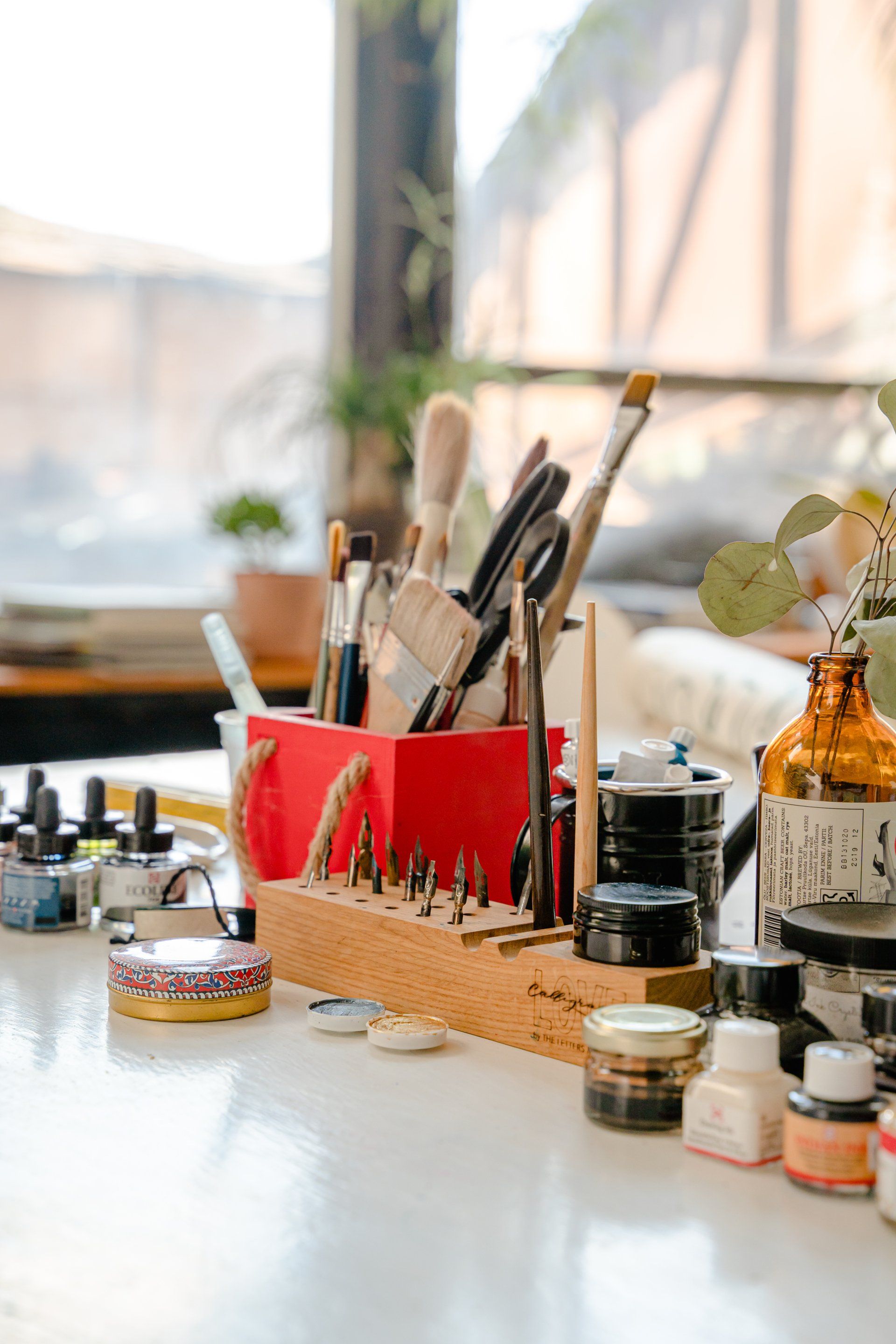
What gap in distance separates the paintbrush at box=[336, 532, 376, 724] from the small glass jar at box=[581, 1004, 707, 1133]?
0.99 ft

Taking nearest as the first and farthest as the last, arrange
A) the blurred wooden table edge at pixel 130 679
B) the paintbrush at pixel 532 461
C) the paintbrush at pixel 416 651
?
the paintbrush at pixel 416 651 < the paintbrush at pixel 532 461 < the blurred wooden table edge at pixel 130 679

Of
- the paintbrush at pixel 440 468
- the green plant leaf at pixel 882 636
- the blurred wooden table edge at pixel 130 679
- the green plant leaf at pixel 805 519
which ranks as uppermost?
the paintbrush at pixel 440 468

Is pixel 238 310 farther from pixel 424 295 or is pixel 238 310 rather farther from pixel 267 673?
pixel 267 673

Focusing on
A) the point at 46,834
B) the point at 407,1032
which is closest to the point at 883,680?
the point at 407,1032

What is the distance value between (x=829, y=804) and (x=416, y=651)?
239 millimetres

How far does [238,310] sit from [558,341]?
69 cm

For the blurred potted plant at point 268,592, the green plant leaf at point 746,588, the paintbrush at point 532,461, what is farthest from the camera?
the blurred potted plant at point 268,592

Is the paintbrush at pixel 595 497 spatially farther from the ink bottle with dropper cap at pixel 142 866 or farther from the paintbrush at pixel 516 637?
the ink bottle with dropper cap at pixel 142 866

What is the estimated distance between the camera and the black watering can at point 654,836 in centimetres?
54

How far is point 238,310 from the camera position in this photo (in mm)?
2627

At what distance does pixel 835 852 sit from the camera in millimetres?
509

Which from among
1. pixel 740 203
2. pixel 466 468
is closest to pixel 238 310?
pixel 740 203

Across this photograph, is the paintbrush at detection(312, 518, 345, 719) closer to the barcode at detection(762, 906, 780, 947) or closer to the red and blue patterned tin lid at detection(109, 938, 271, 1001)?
the red and blue patterned tin lid at detection(109, 938, 271, 1001)

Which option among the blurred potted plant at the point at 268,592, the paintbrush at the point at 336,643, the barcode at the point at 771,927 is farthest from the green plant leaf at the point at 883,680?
the blurred potted plant at the point at 268,592
